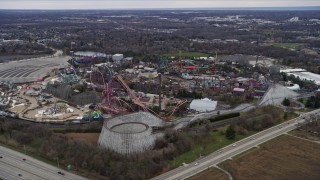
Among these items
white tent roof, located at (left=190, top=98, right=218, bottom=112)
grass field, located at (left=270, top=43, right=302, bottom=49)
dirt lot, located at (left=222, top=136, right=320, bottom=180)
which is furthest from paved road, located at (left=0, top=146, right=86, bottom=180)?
grass field, located at (left=270, top=43, right=302, bottom=49)

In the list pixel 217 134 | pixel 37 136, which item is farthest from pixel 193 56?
pixel 37 136

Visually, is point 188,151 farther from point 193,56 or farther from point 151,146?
point 193,56

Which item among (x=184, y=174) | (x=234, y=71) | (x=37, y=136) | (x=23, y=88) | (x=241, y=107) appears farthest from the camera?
(x=234, y=71)

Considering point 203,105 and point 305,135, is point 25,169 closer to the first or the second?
point 203,105

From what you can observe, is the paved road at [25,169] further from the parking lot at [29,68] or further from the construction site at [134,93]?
the parking lot at [29,68]

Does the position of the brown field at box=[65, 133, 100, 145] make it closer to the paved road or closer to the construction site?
the construction site

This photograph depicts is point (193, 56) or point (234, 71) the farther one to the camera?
point (193, 56)
